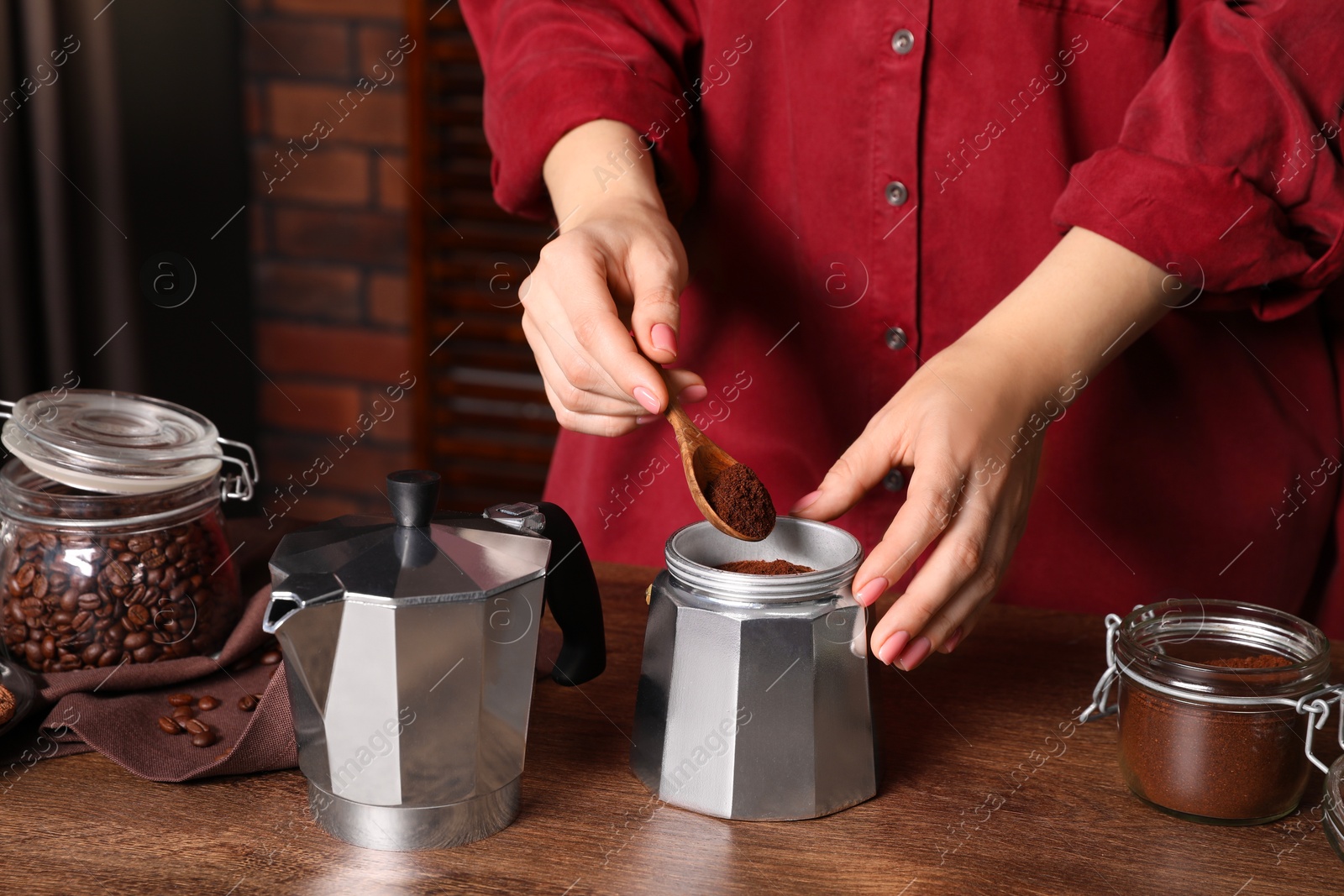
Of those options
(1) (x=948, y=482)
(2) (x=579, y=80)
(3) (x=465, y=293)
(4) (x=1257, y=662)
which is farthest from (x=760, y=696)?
(3) (x=465, y=293)

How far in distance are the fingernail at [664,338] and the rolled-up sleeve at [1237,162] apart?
11.9 inches

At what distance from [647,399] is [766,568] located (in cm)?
13

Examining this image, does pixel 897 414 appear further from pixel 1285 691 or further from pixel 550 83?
pixel 550 83

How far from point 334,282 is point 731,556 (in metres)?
1.58

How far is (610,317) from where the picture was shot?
2.46ft

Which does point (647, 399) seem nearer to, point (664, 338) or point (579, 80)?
point (664, 338)

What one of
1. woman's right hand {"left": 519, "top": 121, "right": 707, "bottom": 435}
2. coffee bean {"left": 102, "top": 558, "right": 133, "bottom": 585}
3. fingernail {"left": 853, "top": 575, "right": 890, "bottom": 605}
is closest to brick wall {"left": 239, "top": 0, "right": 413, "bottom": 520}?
woman's right hand {"left": 519, "top": 121, "right": 707, "bottom": 435}

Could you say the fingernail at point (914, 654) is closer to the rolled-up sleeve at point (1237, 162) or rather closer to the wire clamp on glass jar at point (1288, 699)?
the wire clamp on glass jar at point (1288, 699)

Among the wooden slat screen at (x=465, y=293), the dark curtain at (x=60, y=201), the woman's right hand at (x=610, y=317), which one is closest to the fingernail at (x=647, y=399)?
the woman's right hand at (x=610, y=317)

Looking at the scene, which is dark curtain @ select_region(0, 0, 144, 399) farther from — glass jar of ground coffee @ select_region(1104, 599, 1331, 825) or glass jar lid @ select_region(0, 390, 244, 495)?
glass jar of ground coffee @ select_region(1104, 599, 1331, 825)

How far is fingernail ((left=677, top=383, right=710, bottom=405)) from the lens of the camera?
80 centimetres

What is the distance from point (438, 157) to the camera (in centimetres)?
208

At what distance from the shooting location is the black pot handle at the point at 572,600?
0.69 m

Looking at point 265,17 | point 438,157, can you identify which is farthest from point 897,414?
point 265,17
